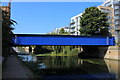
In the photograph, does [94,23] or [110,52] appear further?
[94,23]

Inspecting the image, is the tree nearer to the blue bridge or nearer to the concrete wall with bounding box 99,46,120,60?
the concrete wall with bounding box 99,46,120,60

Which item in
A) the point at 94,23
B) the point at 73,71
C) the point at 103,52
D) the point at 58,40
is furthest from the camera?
the point at 94,23

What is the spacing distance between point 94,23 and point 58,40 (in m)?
13.9

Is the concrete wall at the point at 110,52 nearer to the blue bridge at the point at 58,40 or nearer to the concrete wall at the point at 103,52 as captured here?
the concrete wall at the point at 103,52

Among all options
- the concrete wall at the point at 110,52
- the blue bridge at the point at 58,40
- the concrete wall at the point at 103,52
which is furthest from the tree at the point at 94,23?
the blue bridge at the point at 58,40

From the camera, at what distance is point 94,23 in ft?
152

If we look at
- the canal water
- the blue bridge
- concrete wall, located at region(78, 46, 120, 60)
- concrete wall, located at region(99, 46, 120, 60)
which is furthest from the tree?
the canal water

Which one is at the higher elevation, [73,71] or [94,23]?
[94,23]

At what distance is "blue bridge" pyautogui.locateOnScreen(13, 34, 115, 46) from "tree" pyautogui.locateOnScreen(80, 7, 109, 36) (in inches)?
321

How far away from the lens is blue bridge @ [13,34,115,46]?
35.1 meters

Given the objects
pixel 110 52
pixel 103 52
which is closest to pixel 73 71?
pixel 110 52

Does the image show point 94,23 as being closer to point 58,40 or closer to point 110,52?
point 110,52

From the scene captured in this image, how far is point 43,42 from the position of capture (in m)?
35.7

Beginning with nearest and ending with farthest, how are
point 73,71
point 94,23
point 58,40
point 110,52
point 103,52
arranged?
point 73,71 → point 58,40 → point 110,52 → point 103,52 → point 94,23
